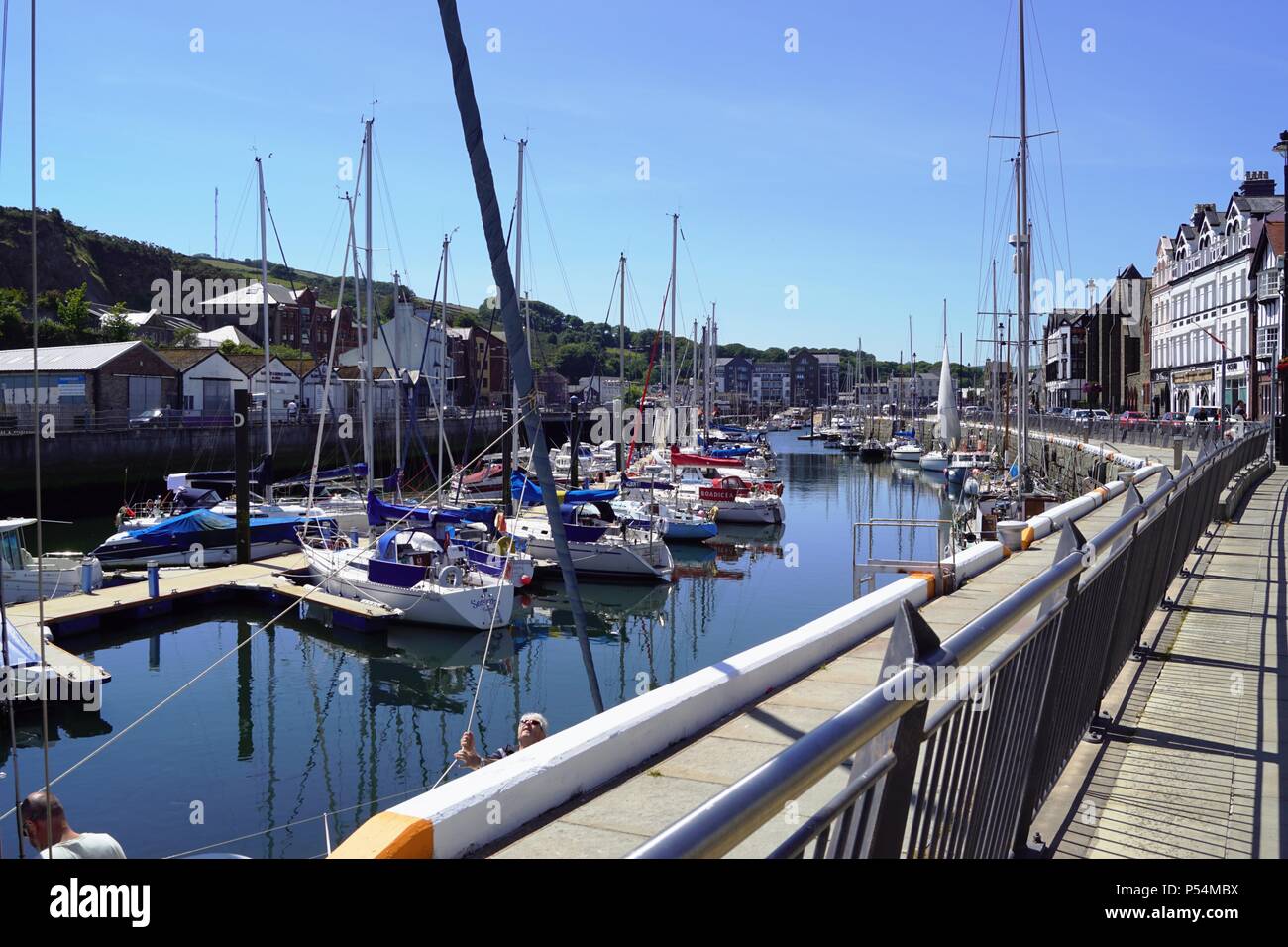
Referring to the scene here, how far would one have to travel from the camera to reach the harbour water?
53.5 feet

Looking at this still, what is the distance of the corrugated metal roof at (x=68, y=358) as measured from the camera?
202 ft

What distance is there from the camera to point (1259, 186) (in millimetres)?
72938

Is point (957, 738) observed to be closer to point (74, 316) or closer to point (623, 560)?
point (623, 560)

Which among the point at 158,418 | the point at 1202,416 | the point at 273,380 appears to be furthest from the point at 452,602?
the point at 273,380

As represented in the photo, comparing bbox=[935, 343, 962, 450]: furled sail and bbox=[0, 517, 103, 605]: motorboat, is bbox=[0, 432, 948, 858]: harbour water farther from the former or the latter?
bbox=[935, 343, 962, 450]: furled sail

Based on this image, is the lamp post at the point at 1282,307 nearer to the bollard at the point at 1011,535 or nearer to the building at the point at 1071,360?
the bollard at the point at 1011,535

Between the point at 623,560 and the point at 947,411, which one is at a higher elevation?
the point at 947,411

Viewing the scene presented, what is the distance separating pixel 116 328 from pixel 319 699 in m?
72.7

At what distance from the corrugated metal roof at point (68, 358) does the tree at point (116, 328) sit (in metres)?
16.4

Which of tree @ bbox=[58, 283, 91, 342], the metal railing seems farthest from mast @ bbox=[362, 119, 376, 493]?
tree @ bbox=[58, 283, 91, 342]

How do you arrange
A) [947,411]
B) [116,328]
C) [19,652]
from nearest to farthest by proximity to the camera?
[19,652]
[947,411]
[116,328]

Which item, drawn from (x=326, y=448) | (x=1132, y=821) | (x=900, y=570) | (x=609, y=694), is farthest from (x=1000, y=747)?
(x=326, y=448)

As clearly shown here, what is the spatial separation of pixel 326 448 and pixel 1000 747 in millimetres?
69935
